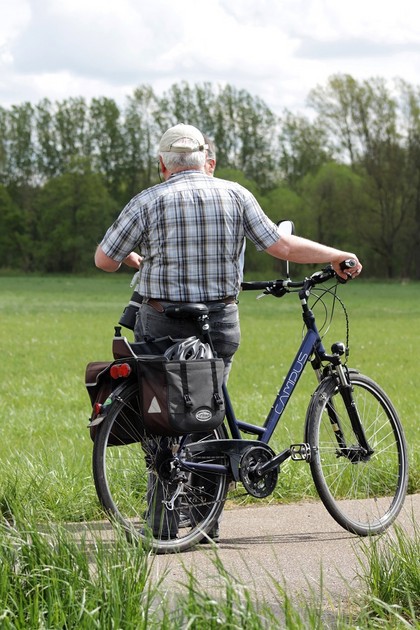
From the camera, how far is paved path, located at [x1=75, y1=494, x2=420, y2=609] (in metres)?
4.51

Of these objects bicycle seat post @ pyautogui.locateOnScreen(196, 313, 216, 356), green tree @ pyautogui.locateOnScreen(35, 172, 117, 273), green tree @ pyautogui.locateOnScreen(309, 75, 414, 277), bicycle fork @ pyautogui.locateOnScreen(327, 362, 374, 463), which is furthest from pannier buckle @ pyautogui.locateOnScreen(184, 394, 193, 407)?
green tree @ pyautogui.locateOnScreen(35, 172, 117, 273)

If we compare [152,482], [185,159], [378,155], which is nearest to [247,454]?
[152,482]

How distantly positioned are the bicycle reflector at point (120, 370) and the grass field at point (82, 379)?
2.73 feet

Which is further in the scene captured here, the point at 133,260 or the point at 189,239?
the point at 133,260

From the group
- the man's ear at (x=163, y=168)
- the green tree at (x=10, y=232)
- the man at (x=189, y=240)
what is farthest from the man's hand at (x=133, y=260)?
the green tree at (x=10, y=232)

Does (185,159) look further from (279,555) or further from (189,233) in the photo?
(279,555)

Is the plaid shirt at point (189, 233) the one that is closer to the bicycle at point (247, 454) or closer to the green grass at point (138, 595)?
the bicycle at point (247, 454)

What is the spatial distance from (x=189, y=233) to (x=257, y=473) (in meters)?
1.26

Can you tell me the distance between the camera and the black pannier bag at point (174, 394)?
17.3 ft

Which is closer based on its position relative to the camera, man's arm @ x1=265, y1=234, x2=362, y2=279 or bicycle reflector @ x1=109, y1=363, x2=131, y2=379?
bicycle reflector @ x1=109, y1=363, x2=131, y2=379

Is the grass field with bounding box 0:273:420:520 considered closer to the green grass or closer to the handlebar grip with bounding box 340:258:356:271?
the handlebar grip with bounding box 340:258:356:271

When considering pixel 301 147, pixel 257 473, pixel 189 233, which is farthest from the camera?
pixel 301 147

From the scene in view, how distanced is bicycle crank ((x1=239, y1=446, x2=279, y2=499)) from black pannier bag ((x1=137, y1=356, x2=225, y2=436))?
40 cm

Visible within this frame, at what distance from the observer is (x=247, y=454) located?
5676mm
